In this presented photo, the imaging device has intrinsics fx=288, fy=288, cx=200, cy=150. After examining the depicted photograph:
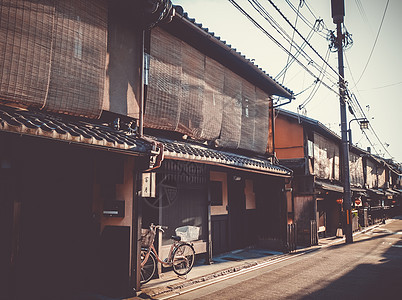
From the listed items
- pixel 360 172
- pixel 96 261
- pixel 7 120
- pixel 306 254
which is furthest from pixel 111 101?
pixel 360 172

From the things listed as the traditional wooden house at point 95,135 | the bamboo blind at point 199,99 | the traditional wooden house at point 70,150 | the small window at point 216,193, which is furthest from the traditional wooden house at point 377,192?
the traditional wooden house at point 70,150

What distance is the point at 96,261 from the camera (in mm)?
8016

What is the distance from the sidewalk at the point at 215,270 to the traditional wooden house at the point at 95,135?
78 centimetres

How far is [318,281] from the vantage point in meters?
9.27

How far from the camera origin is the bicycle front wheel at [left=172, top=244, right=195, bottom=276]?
9250 mm

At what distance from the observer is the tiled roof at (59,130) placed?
5141 mm

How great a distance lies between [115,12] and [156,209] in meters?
6.45

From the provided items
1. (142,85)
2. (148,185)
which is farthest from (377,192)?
(142,85)

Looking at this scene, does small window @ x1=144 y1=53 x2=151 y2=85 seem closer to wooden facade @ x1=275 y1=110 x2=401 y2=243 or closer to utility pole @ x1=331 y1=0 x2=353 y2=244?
wooden facade @ x1=275 y1=110 x2=401 y2=243

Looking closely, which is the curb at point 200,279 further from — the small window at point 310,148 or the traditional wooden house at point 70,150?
the small window at point 310,148

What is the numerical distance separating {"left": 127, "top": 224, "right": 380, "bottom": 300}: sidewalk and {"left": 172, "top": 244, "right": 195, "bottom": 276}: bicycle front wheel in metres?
0.26

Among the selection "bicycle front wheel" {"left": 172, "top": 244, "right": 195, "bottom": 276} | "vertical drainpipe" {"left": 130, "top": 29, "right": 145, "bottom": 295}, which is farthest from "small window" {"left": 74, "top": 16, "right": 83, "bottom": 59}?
"bicycle front wheel" {"left": 172, "top": 244, "right": 195, "bottom": 276}

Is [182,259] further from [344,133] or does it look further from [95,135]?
[344,133]

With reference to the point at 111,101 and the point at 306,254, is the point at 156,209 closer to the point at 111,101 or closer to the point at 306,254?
the point at 111,101
